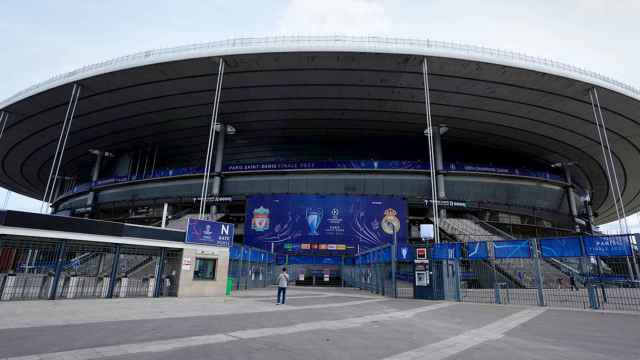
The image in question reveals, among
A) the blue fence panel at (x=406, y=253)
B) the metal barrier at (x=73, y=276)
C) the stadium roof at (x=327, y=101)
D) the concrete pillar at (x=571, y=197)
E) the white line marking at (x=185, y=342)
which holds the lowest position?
the white line marking at (x=185, y=342)

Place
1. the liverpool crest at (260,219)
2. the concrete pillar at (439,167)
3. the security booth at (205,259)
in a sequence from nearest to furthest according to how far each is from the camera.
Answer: the security booth at (205,259) → the liverpool crest at (260,219) → the concrete pillar at (439,167)

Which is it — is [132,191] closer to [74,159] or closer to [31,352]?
[74,159]

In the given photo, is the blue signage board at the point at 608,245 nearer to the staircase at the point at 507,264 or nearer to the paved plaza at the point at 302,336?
the staircase at the point at 507,264

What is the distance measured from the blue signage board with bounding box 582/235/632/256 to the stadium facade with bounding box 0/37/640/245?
64.8 ft

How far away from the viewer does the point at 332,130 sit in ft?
140

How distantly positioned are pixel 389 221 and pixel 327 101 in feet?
50.9

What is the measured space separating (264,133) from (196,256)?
92.9 ft

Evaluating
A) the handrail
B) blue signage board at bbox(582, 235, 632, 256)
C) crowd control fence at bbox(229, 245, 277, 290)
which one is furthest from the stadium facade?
blue signage board at bbox(582, 235, 632, 256)

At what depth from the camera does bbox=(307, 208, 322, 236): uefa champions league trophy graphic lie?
3791cm

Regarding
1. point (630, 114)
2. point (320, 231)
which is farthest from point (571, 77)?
point (320, 231)

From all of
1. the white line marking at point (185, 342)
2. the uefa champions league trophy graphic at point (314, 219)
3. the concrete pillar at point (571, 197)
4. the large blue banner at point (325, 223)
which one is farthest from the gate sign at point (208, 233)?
the concrete pillar at point (571, 197)

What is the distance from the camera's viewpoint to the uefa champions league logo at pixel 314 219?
37906 mm

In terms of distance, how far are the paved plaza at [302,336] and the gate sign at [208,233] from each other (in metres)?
7.35

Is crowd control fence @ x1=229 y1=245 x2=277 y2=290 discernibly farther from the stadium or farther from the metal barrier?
the stadium
